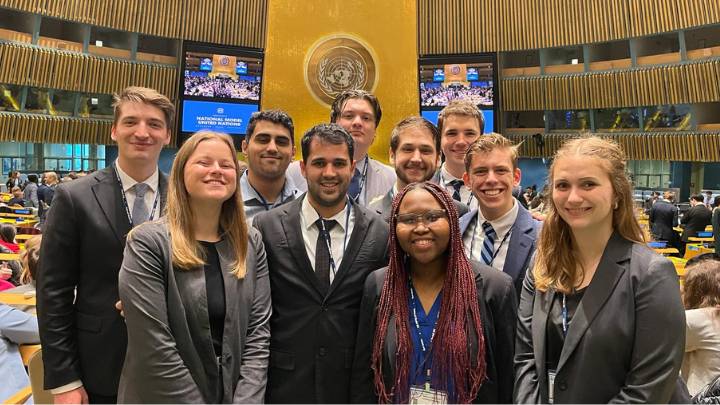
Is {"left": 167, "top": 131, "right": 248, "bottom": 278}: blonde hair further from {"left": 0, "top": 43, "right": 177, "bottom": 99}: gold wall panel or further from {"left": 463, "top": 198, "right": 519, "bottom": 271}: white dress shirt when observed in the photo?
{"left": 0, "top": 43, "right": 177, "bottom": 99}: gold wall panel

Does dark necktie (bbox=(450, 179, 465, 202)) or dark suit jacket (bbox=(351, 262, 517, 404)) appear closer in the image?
dark suit jacket (bbox=(351, 262, 517, 404))

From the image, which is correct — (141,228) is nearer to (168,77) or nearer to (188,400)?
(188,400)

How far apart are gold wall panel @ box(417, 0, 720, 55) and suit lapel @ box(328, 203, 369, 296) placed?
16.5 meters

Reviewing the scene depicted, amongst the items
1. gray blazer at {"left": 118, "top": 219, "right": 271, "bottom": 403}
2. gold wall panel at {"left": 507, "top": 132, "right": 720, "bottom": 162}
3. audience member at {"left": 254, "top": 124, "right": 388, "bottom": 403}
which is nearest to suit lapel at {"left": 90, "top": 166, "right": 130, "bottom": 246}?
gray blazer at {"left": 118, "top": 219, "right": 271, "bottom": 403}

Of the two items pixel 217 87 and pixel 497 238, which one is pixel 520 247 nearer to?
pixel 497 238

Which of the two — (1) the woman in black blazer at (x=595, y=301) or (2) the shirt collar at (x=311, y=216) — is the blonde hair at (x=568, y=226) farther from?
(2) the shirt collar at (x=311, y=216)

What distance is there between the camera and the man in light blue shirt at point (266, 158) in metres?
2.97

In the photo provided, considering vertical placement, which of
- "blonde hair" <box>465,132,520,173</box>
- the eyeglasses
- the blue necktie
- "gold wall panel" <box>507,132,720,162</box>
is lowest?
the blue necktie

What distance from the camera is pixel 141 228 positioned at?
1.98m

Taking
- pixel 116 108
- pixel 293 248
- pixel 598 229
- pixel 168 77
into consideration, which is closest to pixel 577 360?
pixel 598 229

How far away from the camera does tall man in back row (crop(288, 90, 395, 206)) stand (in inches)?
140

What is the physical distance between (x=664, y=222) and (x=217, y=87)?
32.1ft

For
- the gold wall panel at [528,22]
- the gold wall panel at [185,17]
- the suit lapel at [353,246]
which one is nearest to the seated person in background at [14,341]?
the suit lapel at [353,246]

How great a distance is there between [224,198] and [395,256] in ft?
2.17
